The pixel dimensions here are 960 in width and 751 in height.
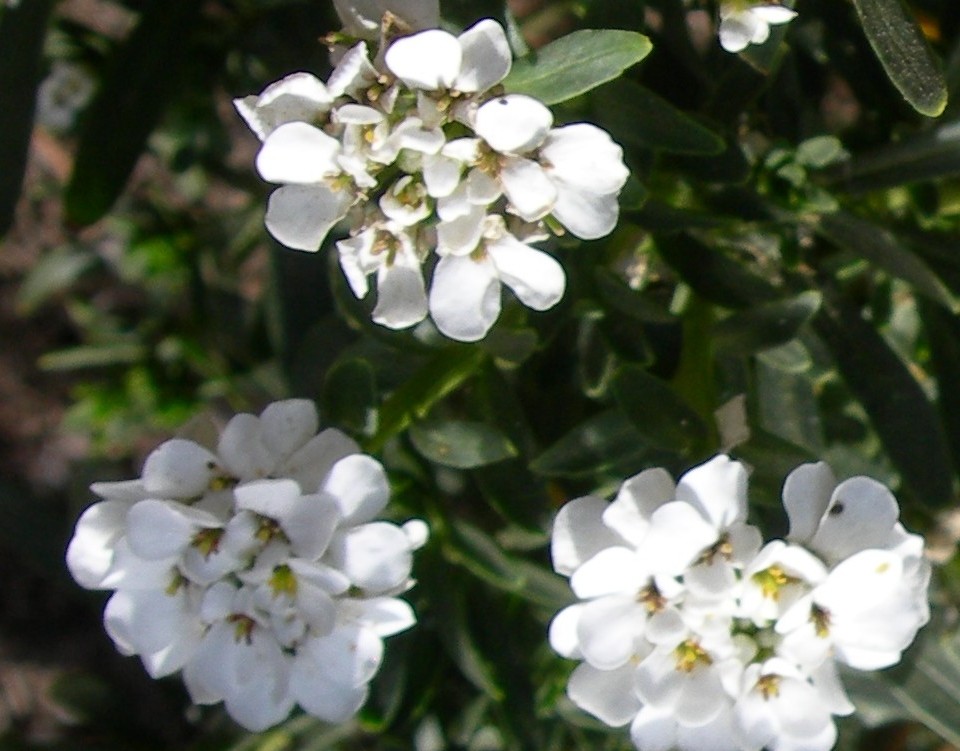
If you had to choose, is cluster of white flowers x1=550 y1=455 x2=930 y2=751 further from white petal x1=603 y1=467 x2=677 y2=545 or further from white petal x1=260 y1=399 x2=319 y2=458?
white petal x1=260 y1=399 x2=319 y2=458

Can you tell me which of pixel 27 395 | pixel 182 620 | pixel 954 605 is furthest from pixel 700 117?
pixel 27 395

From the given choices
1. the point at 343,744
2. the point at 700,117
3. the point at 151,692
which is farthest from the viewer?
the point at 151,692

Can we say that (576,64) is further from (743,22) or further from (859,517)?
(859,517)

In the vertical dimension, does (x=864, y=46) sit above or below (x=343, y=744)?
above

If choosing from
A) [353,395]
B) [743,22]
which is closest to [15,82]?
[353,395]

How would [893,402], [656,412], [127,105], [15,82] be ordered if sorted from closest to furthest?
[656,412], [893,402], [15,82], [127,105]

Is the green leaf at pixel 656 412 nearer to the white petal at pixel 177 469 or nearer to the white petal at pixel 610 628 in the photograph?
the white petal at pixel 610 628

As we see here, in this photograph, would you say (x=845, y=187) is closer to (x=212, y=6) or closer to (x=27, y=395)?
(x=212, y=6)

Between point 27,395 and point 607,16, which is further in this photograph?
point 27,395
